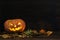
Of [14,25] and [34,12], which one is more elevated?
[34,12]

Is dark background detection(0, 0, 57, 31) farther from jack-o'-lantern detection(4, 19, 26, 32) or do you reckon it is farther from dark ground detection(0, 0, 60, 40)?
jack-o'-lantern detection(4, 19, 26, 32)

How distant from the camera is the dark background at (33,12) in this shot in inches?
96.5

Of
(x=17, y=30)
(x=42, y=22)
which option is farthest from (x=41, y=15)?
(x=17, y=30)

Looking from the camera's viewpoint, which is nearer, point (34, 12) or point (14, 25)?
point (14, 25)

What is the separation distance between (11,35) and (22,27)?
0.56 ft

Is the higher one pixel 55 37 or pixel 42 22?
pixel 42 22

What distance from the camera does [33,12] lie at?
2.48 metres

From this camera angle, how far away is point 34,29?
251 cm

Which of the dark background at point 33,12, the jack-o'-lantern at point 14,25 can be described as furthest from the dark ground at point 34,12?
the jack-o'-lantern at point 14,25

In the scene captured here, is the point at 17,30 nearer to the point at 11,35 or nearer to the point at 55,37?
the point at 11,35

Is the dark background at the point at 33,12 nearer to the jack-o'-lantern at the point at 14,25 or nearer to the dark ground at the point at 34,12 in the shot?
the dark ground at the point at 34,12

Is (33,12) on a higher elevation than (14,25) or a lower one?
higher

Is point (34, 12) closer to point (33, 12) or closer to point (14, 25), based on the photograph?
point (33, 12)

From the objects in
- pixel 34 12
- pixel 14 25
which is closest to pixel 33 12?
pixel 34 12
